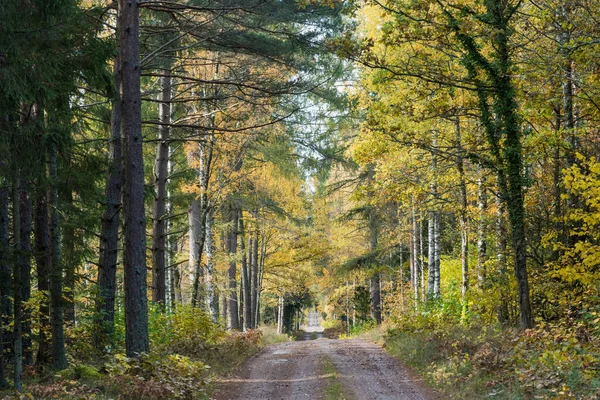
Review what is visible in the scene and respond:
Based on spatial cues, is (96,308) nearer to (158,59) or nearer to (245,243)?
(158,59)

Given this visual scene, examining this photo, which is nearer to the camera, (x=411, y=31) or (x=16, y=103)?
(x=16, y=103)

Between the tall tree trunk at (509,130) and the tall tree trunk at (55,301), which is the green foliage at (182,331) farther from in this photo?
the tall tree trunk at (509,130)

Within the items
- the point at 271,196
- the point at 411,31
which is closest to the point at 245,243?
the point at 271,196

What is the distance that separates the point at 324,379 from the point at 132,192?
603 cm

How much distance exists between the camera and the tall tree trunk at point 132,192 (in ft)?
30.7

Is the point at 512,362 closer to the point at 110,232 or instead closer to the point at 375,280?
the point at 110,232

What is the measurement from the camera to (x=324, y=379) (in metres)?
12.1

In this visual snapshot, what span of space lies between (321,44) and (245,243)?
20.0 m

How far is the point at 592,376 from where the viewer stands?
23.9 ft

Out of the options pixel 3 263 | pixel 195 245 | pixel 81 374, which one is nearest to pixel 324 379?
pixel 81 374

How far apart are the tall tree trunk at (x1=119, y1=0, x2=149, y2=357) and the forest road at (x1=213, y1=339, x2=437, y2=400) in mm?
2209

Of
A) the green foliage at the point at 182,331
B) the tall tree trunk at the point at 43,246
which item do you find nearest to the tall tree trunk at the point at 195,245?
the green foliage at the point at 182,331

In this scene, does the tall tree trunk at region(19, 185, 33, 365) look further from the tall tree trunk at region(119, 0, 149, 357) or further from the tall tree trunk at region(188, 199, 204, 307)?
the tall tree trunk at region(188, 199, 204, 307)

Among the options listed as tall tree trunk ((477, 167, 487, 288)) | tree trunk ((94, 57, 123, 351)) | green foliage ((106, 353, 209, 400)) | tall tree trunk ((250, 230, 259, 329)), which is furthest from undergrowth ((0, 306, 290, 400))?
tall tree trunk ((250, 230, 259, 329))
